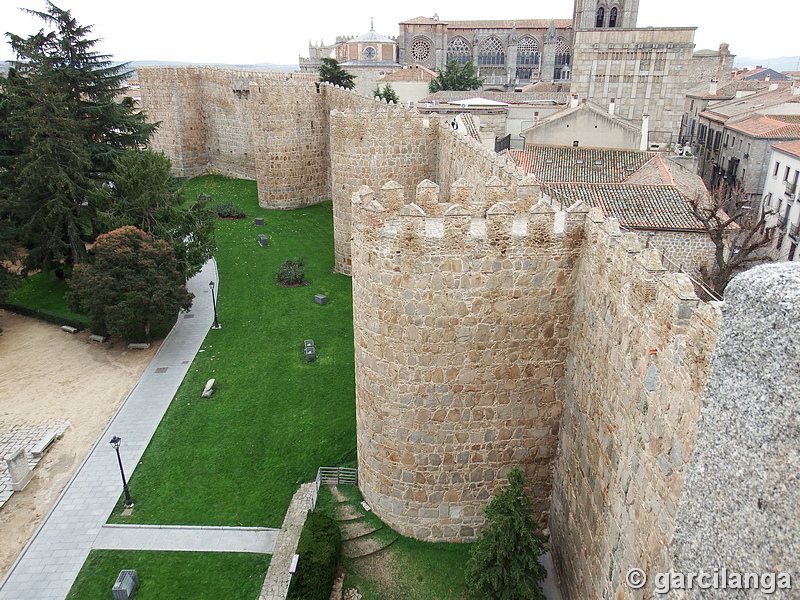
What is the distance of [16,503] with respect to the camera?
11.7m

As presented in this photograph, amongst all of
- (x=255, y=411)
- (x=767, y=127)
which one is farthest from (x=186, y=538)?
(x=767, y=127)

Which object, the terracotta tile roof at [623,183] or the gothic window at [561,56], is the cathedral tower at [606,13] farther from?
the terracotta tile roof at [623,183]

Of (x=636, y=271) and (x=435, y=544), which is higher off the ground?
(x=636, y=271)

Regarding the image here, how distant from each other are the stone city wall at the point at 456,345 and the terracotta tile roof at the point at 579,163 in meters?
17.3

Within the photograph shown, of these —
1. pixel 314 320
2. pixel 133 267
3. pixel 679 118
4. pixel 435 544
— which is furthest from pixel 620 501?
pixel 679 118

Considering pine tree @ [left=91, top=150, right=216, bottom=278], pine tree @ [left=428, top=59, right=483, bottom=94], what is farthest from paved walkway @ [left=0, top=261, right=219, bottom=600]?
pine tree @ [left=428, top=59, right=483, bottom=94]

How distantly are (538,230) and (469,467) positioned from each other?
3.82 metres

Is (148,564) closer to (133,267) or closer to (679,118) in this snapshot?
(133,267)

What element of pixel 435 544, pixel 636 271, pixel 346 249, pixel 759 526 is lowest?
pixel 435 544

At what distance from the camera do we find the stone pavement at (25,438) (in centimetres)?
1267

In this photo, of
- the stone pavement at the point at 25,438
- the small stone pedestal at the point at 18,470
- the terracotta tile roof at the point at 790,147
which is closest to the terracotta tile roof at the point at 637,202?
the terracotta tile roof at the point at 790,147

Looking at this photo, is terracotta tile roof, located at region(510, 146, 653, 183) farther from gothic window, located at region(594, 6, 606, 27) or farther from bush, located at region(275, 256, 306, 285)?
gothic window, located at region(594, 6, 606, 27)

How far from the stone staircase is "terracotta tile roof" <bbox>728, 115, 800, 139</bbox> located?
30.0 meters

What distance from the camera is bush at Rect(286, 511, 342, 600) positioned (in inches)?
336
